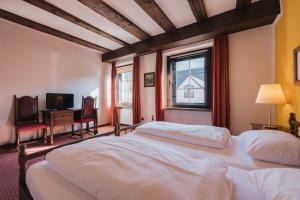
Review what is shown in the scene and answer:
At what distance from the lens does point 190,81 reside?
3578 mm

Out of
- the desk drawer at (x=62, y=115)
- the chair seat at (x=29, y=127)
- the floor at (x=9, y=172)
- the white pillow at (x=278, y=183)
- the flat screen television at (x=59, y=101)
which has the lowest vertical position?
the floor at (x=9, y=172)

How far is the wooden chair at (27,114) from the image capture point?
2.97m

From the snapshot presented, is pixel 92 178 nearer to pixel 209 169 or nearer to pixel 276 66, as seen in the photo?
pixel 209 169

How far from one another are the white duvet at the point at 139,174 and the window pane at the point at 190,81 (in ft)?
8.53

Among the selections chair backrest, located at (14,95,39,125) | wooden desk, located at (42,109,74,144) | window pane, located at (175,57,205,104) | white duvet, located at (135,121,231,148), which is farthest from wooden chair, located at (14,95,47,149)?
window pane, located at (175,57,205,104)

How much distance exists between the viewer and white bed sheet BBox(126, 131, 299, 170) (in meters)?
1.19

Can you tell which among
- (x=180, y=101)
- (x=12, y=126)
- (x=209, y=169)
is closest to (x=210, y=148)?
(x=209, y=169)

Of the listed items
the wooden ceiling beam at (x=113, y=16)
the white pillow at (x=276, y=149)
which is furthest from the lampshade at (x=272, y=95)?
the wooden ceiling beam at (x=113, y=16)

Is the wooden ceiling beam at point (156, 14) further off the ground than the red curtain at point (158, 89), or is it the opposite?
the wooden ceiling beam at point (156, 14)

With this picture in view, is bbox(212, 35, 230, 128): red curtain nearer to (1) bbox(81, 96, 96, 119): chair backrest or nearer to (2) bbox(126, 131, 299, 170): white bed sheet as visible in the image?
(2) bbox(126, 131, 299, 170): white bed sheet

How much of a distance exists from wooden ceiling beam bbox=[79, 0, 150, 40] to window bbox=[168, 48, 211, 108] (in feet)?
3.73

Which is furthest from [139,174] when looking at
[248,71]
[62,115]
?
[62,115]

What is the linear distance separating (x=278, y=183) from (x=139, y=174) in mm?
714

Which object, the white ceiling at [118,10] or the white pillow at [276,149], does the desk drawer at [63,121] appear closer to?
the white ceiling at [118,10]
